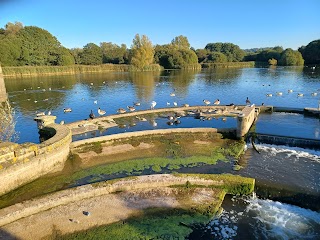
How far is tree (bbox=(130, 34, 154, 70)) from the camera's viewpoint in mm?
101125

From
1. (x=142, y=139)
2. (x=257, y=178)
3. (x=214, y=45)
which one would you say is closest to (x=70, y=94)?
(x=142, y=139)

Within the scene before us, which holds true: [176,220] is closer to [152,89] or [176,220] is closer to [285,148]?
[285,148]

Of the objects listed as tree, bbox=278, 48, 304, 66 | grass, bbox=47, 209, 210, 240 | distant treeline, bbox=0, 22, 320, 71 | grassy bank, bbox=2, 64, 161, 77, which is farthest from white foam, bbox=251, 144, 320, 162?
tree, bbox=278, 48, 304, 66

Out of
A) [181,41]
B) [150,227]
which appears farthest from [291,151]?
[181,41]

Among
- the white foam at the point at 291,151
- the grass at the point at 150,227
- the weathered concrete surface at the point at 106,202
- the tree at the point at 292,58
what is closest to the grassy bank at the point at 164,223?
the grass at the point at 150,227

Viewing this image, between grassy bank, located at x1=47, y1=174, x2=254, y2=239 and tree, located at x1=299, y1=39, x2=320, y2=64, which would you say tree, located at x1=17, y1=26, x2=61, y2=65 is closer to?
grassy bank, located at x1=47, y1=174, x2=254, y2=239

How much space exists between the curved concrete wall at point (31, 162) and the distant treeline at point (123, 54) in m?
82.8

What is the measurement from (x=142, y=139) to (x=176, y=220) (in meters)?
11.7

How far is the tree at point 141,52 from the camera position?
101m

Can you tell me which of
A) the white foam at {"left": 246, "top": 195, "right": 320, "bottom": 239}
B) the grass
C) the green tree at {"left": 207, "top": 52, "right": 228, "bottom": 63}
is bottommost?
the white foam at {"left": 246, "top": 195, "right": 320, "bottom": 239}

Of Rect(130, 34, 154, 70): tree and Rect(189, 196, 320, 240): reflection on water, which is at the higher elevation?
Rect(130, 34, 154, 70): tree

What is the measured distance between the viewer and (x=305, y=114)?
3164cm

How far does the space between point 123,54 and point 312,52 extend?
9110 cm

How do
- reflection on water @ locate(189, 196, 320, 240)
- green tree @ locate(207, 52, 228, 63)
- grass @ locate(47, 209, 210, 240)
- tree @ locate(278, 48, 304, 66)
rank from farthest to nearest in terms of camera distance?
green tree @ locate(207, 52, 228, 63) < tree @ locate(278, 48, 304, 66) < reflection on water @ locate(189, 196, 320, 240) < grass @ locate(47, 209, 210, 240)
